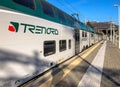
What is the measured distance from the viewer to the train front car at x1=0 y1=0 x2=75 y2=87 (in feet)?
14.9

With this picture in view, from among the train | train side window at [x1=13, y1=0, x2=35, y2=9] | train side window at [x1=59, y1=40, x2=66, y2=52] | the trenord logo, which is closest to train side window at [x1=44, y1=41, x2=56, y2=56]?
the train

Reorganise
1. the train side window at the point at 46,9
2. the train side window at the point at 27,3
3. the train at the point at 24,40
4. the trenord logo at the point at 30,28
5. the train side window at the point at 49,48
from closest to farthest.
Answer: the train at the point at 24,40
the trenord logo at the point at 30,28
the train side window at the point at 27,3
the train side window at the point at 49,48
the train side window at the point at 46,9

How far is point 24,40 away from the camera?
5.43 m

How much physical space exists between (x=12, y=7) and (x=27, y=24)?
0.88 meters

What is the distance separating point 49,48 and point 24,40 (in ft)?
6.93

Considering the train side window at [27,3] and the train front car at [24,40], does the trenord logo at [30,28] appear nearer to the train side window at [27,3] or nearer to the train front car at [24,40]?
the train front car at [24,40]

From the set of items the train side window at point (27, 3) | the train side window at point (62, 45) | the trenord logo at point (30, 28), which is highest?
the train side window at point (27, 3)

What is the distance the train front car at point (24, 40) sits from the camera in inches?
179

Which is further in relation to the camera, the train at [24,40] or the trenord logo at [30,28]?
the trenord logo at [30,28]

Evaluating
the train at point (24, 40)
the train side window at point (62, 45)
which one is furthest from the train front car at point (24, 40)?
the train side window at point (62, 45)

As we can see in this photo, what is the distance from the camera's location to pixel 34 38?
20.0ft

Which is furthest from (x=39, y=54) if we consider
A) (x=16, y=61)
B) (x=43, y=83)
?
(x=16, y=61)

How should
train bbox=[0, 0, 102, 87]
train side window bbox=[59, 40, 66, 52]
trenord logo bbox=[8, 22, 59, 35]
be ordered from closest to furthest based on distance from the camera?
train bbox=[0, 0, 102, 87] → trenord logo bbox=[8, 22, 59, 35] → train side window bbox=[59, 40, 66, 52]

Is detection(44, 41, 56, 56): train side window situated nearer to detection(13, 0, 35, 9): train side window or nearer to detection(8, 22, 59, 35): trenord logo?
detection(8, 22, 59, 35): trenord logo
